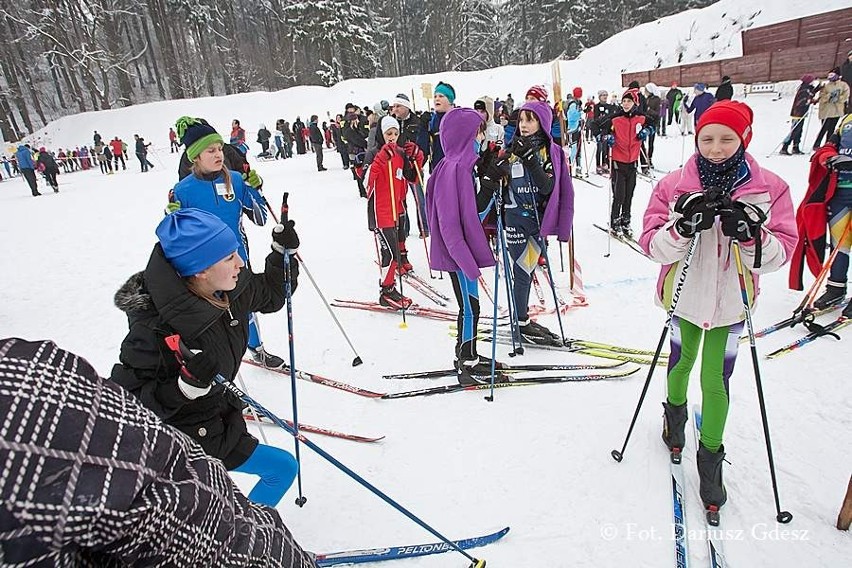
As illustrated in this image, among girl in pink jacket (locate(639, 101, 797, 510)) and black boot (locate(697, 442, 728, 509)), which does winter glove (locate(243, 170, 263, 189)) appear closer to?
girl in pink jacket (locate(639, 101, 797, 510))

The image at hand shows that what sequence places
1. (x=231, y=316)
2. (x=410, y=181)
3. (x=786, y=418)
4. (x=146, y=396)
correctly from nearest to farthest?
(x=146, y=396)
(x=231, y=316)
(x=786, y=418)
(x=410, y=181)

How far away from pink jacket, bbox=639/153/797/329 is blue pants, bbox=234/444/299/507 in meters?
2.25

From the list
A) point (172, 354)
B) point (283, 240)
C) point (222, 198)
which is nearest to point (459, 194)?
point (283, 240)

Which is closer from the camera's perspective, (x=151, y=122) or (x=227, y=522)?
(x=227, y=522)

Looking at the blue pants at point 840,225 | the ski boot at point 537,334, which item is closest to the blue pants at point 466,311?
the ski boot at point 537,334

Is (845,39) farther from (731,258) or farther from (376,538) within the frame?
(376,538)

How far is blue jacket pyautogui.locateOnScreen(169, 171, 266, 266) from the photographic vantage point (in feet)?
12.0

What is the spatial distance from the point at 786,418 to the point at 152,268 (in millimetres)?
3939

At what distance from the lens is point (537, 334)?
4574mm

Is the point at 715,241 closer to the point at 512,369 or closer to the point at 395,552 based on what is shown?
the point at 512,369

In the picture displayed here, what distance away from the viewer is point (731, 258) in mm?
2449

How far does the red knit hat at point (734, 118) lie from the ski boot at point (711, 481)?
64.6 inches

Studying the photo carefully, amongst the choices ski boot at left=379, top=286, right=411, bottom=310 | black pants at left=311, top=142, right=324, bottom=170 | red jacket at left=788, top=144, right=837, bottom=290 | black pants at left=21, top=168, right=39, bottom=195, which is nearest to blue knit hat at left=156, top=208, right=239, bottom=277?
ski boot at left=379, top=286, right=411, bottom=310

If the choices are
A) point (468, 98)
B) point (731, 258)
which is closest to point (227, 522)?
point (731, 258)
